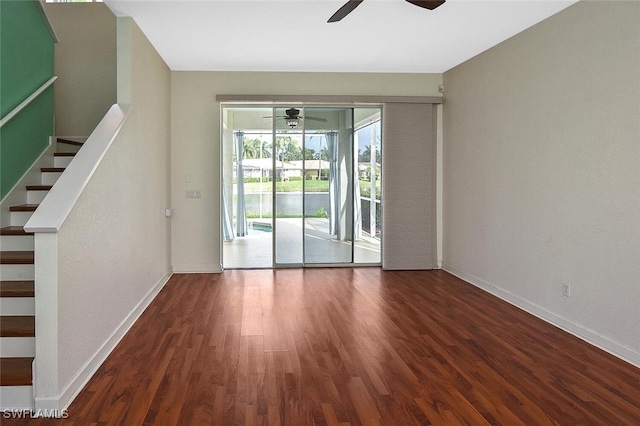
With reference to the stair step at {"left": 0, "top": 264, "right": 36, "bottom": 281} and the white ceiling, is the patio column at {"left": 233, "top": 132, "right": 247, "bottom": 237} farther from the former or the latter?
the stair step at {"left": 0, "top": 264, "right": 36, "bottom": 281}

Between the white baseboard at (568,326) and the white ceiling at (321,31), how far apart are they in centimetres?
264

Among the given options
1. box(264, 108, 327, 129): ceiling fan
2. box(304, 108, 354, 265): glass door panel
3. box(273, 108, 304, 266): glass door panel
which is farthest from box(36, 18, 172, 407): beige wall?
box(304, 108, 354, 265): glass door panel

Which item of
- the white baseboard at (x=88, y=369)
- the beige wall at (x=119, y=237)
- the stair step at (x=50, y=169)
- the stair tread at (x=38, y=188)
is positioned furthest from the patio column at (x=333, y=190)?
the stair tread at (x=38, y=188)

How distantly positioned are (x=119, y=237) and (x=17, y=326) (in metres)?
1.17

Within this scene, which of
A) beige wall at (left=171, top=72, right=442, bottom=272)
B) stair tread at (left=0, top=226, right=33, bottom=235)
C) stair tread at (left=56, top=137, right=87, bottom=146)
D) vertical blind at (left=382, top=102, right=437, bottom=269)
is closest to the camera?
stair tread at (left=0, top=226, right=33, bottom=235)

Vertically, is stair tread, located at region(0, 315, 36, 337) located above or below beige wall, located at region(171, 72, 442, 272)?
below

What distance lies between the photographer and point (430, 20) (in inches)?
185

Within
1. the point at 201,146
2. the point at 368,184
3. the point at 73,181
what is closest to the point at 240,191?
the point at 201,146

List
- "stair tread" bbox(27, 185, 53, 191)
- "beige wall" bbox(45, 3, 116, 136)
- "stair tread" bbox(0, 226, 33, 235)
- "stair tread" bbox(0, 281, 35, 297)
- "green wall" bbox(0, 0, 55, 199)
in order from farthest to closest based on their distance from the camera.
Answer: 1. "beige wall" bbox(45, 3, 116, 136)
2. "stair tread" bbox(27, 185, 53, 191)
3. "green wall" bbox(0, 0, 55, 199)
4. "stair tread" bbox(0, 226, 33, 235)
5. "stair tread" bbox(0, 281, 35, 297)

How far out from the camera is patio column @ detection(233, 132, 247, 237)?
289 inches

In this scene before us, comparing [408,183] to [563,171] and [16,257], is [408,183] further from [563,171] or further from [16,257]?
[16,257]

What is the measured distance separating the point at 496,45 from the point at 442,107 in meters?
1.67

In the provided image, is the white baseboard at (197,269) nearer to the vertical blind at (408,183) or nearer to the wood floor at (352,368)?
the wood floor at (352,368)

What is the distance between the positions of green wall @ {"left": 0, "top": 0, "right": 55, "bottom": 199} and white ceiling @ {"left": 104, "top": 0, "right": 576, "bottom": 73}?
770 mm
